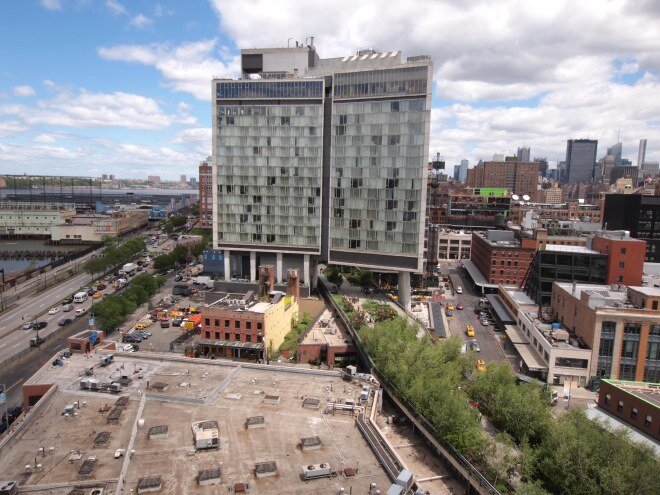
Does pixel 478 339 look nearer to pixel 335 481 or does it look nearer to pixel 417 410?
pixel 417 410

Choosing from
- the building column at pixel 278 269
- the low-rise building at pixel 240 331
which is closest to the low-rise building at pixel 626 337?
the low-rise building at pixel 240 331

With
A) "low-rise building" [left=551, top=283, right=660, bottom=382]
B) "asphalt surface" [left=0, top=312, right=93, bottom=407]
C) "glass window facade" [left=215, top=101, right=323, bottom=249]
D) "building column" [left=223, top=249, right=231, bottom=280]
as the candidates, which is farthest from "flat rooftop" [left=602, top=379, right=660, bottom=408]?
"building column" [left=223, top=249, right=231, bottom=280]

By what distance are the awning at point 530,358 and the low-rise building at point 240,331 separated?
38439mm

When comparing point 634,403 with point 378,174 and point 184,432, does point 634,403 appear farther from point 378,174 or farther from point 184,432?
point 378,174

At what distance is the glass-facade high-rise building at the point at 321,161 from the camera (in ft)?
298

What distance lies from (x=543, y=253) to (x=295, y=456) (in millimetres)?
74127

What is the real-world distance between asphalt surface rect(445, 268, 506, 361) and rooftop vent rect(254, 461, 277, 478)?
52173 mm

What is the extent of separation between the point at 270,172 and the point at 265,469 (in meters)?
72.8

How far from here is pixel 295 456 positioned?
3672 centimetres

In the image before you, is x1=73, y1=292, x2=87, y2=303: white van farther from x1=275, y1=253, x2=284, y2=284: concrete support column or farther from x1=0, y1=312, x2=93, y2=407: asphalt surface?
x1=275, y1=253, x2=284, y2=284: concrete support column

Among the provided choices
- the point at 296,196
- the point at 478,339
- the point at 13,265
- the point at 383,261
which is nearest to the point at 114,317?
the point at 296,196

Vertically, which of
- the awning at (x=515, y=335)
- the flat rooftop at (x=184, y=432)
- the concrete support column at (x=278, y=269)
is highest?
the concrete support column at (x=278, y=269)

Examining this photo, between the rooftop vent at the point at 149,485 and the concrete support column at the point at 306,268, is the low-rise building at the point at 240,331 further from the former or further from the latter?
the rooftop vent at the point at 149,485

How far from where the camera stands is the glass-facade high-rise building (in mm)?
90812
